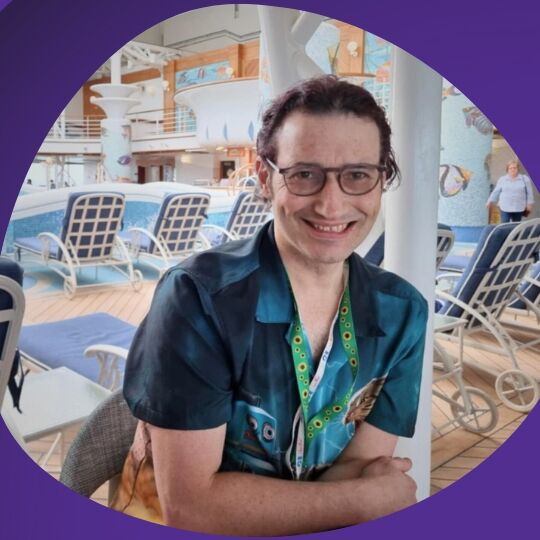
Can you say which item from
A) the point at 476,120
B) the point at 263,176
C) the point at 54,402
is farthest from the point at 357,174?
the point at 54,402

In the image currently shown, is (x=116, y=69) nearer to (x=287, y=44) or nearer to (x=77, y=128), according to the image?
(x=77, y=128)

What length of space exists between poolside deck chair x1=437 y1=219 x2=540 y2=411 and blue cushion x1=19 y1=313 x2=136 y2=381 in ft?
3.03

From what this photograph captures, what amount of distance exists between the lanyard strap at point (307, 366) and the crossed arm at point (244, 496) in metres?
0.08

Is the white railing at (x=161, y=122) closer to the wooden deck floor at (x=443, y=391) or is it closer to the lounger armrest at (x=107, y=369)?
the wooden deck floor at (x=443, y=391)

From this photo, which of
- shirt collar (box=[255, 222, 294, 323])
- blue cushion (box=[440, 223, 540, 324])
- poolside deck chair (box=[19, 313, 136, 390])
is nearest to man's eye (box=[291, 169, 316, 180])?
shirt collar (box=[255, 222, 294, 323])

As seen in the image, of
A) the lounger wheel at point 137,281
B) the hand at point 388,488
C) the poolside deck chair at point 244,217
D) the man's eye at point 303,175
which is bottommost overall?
the hand at point 388,488

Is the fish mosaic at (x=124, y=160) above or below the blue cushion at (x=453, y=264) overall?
above

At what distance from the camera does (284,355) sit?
0.70 metres

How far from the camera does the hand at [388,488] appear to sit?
66cm

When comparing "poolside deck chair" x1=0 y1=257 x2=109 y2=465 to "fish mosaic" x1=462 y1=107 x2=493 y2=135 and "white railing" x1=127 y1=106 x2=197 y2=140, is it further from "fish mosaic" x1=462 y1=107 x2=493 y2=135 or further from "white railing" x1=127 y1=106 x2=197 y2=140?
"fish mosaic" x1=462 y1=107 x2=493 y2=135

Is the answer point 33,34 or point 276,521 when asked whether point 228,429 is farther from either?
point 33,34

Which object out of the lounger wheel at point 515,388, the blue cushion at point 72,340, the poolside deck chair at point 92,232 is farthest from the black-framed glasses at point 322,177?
the poolside deck chair at point 92,232

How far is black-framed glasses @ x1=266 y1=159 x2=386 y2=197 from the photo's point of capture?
2.08 feet

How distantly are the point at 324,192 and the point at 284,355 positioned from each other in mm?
209
